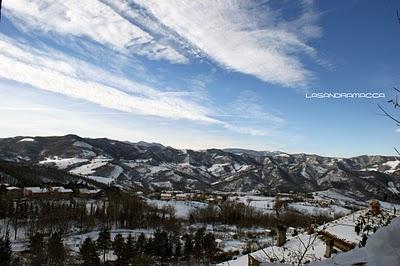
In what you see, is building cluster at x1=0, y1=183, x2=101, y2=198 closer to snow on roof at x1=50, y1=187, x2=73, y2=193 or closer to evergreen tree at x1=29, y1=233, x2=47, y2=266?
snow on roof at x1=50, y1=187, x2=73, y2=193

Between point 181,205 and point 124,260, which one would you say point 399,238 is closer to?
point 124,260

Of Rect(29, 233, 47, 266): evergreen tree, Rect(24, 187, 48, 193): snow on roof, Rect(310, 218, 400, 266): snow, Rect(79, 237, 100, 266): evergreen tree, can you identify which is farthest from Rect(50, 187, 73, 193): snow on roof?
Rect(310, 218, 400, 266): snow

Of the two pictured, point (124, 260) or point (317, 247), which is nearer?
point (317, 247)

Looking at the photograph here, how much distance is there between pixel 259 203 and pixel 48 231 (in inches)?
3174

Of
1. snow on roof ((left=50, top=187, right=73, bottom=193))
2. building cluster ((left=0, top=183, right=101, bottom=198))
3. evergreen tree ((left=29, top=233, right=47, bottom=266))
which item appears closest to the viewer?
evergreen tree ((left=29, top=233, right=47, bottom=266))

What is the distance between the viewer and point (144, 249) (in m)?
50.7

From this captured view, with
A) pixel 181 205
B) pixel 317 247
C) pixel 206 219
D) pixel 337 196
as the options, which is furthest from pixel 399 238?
pixel 337 196

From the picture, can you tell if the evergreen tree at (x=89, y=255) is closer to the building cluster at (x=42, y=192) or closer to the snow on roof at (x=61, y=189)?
the building cluster at (x=42, y=192)

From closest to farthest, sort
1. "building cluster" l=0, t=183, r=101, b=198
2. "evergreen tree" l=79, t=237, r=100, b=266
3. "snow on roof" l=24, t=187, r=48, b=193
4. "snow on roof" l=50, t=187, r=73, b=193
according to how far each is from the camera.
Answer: "evergreen tree" l=79, t=237, r=100, b=266, "building cluster" l=0, t=183, r=101, b=198, "snow on roof" l=24, t=187, r=48, b=193, "snow on roof" l=50, t=187, r=73, b=193

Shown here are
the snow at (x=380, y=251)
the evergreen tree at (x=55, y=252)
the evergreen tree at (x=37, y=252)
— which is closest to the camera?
the snow at (x=380, y=251)

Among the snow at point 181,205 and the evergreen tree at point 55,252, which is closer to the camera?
the evergreen tree at point 55,252

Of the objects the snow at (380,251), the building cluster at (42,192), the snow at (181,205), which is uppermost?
the snow at (380,251)

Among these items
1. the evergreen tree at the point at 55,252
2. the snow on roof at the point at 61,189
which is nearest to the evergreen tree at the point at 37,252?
the evergreen tree at the point at 55,252

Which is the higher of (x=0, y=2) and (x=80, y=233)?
(x=0, y=2)
